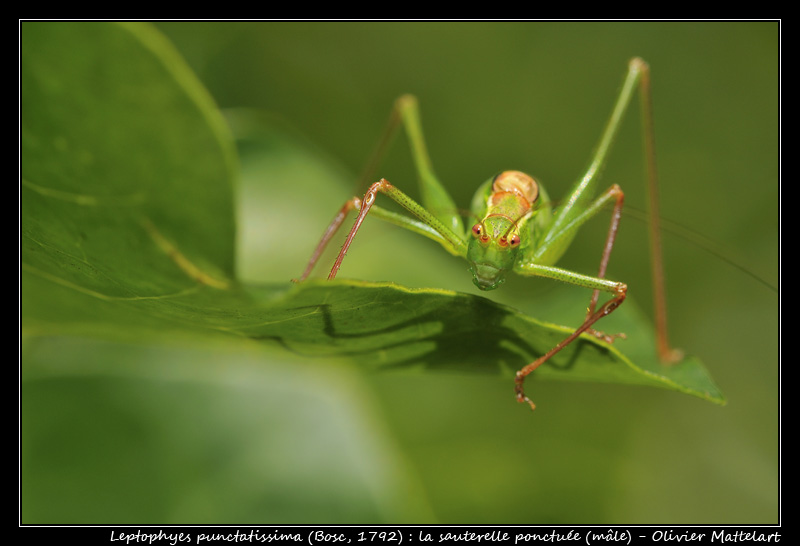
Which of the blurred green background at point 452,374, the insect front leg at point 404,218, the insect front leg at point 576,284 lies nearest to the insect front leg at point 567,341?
the insect front leg at point 576,284

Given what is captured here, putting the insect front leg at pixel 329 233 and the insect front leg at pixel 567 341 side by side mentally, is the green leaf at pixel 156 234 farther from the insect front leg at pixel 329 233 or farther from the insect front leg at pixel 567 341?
the insect front leg at pixel 329 233

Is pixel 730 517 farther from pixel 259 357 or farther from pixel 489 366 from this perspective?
pixel 259 357

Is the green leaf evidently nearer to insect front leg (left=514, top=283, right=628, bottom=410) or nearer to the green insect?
insect front leg (left=514, top=283, right=628, bottom=410)

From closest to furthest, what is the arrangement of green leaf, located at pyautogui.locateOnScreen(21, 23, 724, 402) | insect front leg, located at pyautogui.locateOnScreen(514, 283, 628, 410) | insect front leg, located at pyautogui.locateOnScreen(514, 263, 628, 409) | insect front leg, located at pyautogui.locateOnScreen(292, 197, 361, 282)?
green leaf, located at pyautogui.locateOnScreen(21, 23, 724, 402) → insect front leg, located at pyautogui.locateOnScreen(514, 283, 628, 410) → insect front leg, located at pyautogui.locateOnScreen(514, 263, 628, 409) → insect front leg, located at pyautogui.locateOnScreen(292, 197, 361, 282)

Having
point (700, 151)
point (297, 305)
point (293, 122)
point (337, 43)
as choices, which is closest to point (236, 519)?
point (297, 305)

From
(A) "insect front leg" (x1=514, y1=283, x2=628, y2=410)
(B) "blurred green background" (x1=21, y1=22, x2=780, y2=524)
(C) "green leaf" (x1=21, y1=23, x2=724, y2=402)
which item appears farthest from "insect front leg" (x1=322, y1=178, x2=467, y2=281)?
(C) "green leaf" (x1=21, y1=23, x2=724, y2=402)

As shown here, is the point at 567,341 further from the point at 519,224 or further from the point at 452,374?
the point at 452,374

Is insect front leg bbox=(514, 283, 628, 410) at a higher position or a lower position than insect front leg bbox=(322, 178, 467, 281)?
lower
